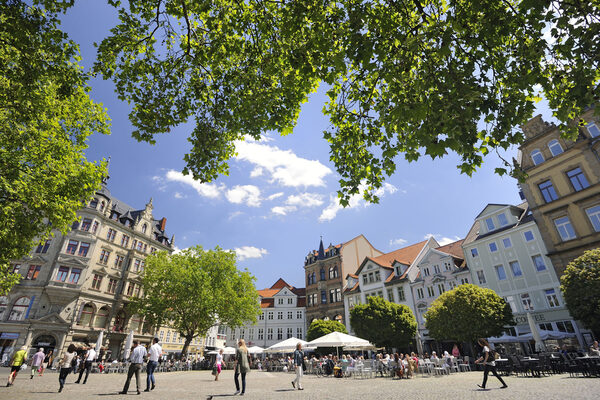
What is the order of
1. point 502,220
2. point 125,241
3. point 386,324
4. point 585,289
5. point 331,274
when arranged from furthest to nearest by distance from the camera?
point 331,274 → point 125,241 → point 502,220 → point 386,324 → point 585,289

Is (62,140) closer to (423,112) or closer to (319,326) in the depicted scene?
(423,112)

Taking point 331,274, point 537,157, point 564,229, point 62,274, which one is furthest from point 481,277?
point 62,274

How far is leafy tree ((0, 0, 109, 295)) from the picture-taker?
343 inches

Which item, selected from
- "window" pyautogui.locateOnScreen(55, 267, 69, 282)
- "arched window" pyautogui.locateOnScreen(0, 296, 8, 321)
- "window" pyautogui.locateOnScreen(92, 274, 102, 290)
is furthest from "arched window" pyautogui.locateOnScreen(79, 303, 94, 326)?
"arched window" pyautogui.locateOnScreen(0, 296, 8, 321)

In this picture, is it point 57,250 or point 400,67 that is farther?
point 57,250

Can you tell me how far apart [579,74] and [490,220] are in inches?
1205

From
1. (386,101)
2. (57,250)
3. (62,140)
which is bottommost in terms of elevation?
(386,101)

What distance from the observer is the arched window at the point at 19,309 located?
103 feet

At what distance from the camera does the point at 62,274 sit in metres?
33.8

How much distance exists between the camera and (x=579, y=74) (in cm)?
584

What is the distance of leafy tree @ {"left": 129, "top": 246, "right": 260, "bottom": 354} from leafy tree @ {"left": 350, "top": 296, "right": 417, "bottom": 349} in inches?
626

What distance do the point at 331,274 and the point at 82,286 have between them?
34502 millimetres

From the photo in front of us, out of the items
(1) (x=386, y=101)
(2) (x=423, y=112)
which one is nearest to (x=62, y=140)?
(1) (x=386, y=101)

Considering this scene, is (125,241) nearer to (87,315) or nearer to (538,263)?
(87,315)
